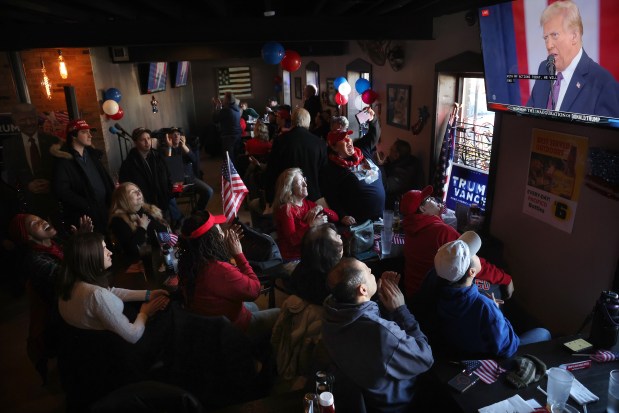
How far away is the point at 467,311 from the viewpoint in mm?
2133

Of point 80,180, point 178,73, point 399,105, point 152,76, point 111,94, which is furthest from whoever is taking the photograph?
point 178,73

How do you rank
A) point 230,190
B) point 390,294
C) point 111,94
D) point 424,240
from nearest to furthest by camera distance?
point 390,294, point 424,240, point 230,190, point 111,94

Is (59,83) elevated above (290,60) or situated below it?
below

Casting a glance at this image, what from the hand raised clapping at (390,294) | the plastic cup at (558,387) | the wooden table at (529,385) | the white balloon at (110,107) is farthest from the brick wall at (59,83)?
the plastic cup at (558,387)

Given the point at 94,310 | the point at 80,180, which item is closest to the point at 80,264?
the point at 94,310

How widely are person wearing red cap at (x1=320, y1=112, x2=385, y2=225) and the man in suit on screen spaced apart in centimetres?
152

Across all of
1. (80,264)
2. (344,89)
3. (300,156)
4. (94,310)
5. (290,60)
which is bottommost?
(94,310)

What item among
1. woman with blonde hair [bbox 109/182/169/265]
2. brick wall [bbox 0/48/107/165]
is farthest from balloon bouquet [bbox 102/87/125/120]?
woman with blonde hair [bbox 109/182/169/265]

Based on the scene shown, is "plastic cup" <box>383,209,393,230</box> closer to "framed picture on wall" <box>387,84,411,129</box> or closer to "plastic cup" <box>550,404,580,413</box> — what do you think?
"plastic cup" <box>550,404,580,413</box>

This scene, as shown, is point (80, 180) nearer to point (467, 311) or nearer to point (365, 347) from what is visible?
point (365, 347)

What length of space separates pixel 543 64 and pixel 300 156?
98.9 inches

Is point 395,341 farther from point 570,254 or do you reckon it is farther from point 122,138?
point 122,138

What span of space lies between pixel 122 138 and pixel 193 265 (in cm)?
582

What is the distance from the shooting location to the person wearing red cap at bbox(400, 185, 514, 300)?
113 inches
